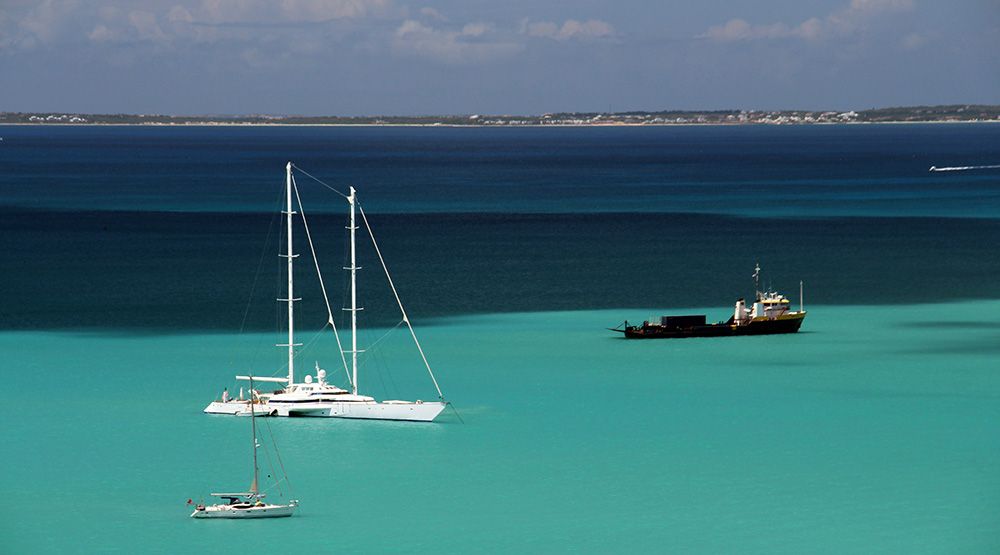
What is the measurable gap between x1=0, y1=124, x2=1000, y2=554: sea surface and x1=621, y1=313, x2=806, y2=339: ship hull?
2.50 feet

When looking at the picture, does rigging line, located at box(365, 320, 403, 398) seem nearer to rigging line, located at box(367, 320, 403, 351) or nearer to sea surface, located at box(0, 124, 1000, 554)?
rigging line, located at box(367, 320, 403, 351)

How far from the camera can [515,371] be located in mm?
64375

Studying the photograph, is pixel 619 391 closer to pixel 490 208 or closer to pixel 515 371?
pixel 515 371

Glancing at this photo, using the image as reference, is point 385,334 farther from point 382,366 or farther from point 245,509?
point 245,509

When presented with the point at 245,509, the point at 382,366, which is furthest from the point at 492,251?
the point at 245,509

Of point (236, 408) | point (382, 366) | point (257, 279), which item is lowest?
point (236, 408)

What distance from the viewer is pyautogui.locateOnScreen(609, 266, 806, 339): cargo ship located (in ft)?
241

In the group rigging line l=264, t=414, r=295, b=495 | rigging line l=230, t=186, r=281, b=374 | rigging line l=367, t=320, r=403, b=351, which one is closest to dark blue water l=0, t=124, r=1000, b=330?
rigging line l=230, t=186, r=281, b=374

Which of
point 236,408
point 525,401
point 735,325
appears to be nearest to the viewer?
point 236,408

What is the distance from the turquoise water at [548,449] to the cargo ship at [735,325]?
4.33 ft

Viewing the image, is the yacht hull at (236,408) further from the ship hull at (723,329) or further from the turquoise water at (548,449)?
the ship hull at (723,329)

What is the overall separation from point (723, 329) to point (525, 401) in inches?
721

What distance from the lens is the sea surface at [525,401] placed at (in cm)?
4472

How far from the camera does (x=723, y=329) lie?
245 ft
